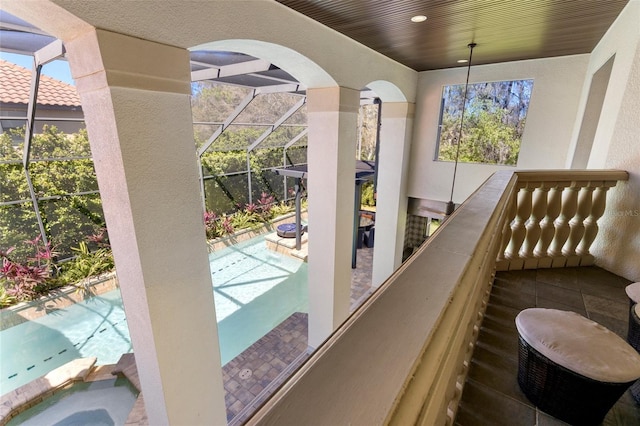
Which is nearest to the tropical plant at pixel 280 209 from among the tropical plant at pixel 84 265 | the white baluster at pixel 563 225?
the tropical plant at pixel 84 265

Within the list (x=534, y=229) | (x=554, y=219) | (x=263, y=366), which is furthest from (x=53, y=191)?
(x=554, y=219)

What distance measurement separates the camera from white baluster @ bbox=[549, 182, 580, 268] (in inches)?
81.8

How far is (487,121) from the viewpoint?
5.09 metres

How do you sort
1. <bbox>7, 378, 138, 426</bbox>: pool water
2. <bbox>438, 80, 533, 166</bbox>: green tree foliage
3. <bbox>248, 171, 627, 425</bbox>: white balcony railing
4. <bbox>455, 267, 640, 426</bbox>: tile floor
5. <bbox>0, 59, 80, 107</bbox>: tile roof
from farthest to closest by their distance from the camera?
<bbox>438, 80, 533, 166</bbox>: green tree foliage, <bbox>0, 59, 80, 107</bbox>: tile roof, <bbox>7, 378, 138, 426</bbox>: pool water, <bbox>455, 267, 640, 426</bbox>: tile floor, <bbox>248, 171, 627, 425</bbox>: white balcony railing

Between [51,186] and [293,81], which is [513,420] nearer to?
[293,81]

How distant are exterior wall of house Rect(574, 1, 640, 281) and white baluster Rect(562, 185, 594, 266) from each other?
0.66ft

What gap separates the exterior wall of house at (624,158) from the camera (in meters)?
2.03

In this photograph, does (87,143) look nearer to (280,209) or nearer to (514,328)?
(280,209)

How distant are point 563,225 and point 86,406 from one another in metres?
4.82

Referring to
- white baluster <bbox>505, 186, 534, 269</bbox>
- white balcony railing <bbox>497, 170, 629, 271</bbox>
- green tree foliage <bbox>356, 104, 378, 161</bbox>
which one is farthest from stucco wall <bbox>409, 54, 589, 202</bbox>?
green tree foliage <bbox>356, 104, 378, 161</bbox>

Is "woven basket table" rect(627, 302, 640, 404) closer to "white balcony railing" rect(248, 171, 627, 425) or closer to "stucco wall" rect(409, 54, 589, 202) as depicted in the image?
"white balcony railing" rect(248, 171, 627, 425)

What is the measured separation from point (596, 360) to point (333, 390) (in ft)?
3.41

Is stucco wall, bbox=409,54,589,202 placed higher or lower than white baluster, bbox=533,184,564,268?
higher

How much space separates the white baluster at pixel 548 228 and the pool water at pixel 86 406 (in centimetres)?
402
